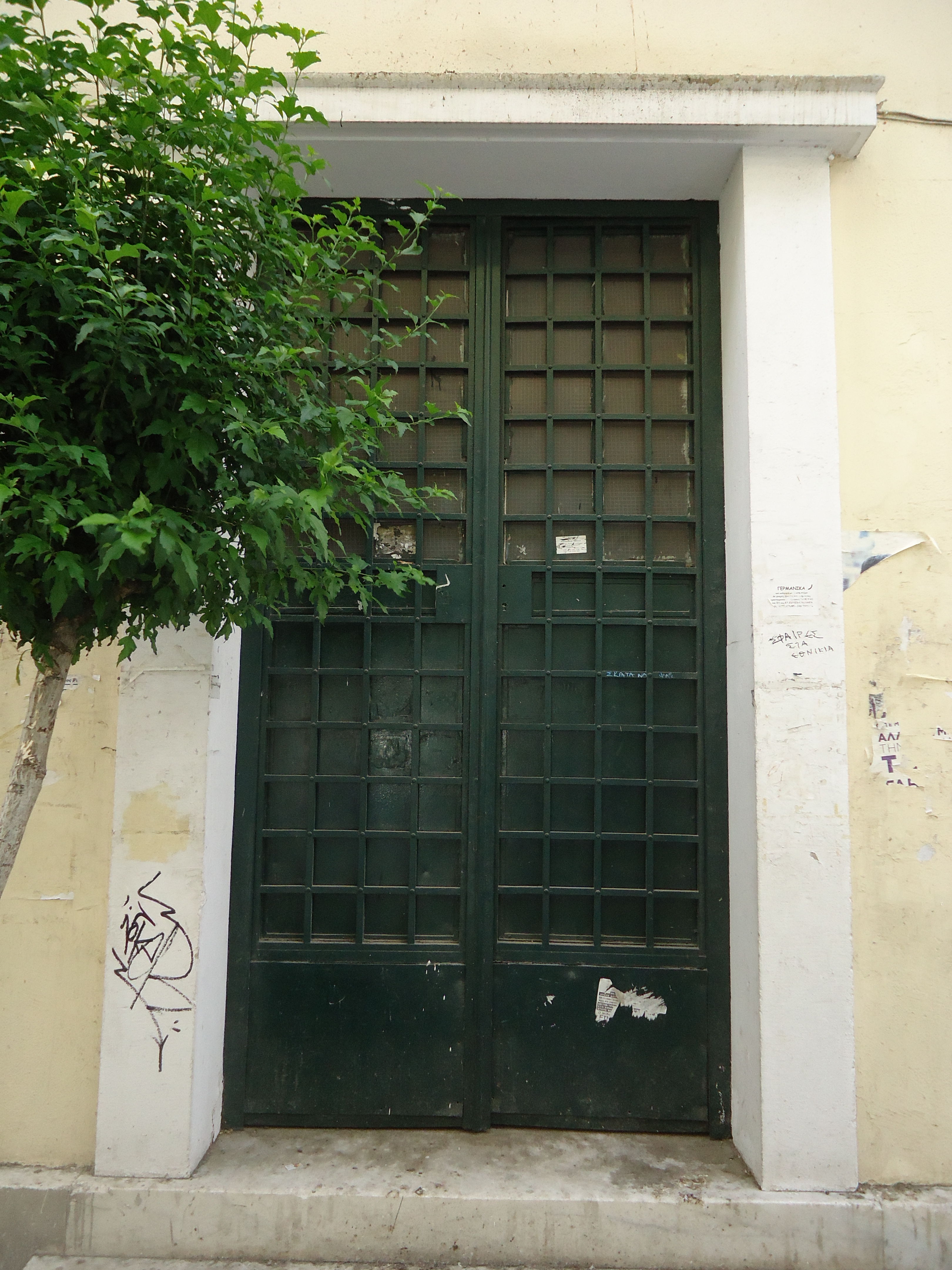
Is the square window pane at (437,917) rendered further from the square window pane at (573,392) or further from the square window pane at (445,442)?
the square window pane at (573,392)

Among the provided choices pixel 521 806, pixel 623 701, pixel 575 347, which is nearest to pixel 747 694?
pixel 623 701

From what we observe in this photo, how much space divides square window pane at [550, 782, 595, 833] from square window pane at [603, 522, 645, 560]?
116 cm

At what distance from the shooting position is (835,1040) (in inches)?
135

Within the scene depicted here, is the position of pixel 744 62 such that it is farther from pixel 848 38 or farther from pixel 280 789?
pixel 280 789

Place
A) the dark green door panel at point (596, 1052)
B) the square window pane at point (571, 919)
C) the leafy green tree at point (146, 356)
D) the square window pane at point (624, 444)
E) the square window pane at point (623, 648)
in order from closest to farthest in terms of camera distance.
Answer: the leafy green tree at point (146, 356)
the dark green door panel at point (596, 1052)
the square window pane at point (571, 919)
the square window pane at point (623, 648)
the square window pane at point (624, 444)

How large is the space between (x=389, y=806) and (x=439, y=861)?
1.19ft

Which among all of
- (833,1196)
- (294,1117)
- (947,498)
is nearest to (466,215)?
(947,498)

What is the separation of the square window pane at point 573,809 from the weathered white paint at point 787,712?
677mm

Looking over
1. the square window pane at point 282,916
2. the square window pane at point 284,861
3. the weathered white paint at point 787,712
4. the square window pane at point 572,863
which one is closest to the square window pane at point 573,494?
the weathered white paint at point 787,712

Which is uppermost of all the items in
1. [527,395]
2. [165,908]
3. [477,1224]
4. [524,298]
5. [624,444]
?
[524,298]

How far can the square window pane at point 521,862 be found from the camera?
12.8 ft

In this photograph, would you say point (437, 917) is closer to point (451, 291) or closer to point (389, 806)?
point (389, 806)

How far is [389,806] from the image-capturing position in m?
3.96

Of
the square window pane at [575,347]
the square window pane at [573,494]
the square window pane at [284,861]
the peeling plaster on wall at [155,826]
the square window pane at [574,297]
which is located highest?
the square window pane at [574,297]
